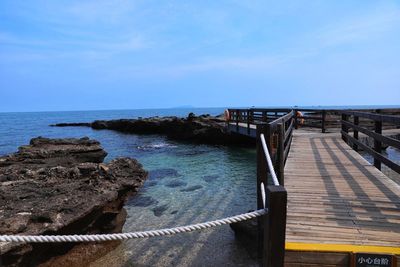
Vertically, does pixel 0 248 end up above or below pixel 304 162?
below

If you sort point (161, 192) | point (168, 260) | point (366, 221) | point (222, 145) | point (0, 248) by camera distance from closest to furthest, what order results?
point (366, 221)
point (0, 248)
point (168, 260)
point (161, 192)
point (222, 145)

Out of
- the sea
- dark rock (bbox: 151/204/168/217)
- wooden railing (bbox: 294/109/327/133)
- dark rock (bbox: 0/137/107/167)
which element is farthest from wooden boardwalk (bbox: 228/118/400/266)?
dark rock (bbox: 0/137/107/167)

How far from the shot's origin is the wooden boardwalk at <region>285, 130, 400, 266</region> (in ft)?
11.9

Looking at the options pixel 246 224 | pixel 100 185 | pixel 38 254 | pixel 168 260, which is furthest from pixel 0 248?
pixel 246 224

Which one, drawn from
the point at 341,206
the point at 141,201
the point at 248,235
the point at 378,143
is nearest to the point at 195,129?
the point at 141,201

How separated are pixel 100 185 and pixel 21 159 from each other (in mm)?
6332

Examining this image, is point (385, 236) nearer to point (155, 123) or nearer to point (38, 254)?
point (38, 254)

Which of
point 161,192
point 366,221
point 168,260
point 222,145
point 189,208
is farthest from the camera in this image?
point 222,145

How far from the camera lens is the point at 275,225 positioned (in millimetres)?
2711

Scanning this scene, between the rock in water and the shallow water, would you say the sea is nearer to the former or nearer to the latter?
the shallow water

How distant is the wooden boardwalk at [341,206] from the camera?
3.63 m

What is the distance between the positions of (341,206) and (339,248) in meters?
1.56

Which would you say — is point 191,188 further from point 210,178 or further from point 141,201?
point 141,201

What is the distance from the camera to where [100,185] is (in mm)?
8625
